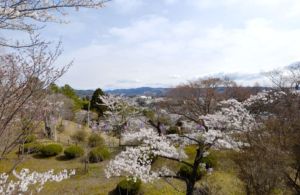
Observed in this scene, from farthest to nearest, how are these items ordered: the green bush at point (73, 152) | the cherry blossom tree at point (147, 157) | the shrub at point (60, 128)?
the shrub at point (60, 128) → the green bush at point (73, 152) → the cherry blossom tree at point (147, 157)

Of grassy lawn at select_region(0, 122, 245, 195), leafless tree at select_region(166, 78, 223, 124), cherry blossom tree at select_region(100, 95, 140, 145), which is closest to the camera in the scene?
grassy lawn at select_region(0, 122, 245, 195)

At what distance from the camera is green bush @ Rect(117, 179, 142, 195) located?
11.9 meters

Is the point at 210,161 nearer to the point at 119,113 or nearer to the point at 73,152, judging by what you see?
the point at 73,152

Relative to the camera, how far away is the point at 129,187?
1187 centimetres

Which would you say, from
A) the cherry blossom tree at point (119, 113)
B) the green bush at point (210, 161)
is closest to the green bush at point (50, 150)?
the cherry blossom tree at point (119, 113)

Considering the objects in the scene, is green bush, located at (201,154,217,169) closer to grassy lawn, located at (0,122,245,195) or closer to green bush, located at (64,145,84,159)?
grassy lawn, located at (0,122,245,195)

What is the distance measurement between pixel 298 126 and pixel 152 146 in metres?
4.50

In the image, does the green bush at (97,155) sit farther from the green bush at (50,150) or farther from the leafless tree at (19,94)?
the leafless tree at (19,94)

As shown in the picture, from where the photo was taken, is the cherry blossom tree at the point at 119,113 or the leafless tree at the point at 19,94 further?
the cherry blossom tree at the point at 119,113

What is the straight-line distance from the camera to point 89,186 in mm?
13352

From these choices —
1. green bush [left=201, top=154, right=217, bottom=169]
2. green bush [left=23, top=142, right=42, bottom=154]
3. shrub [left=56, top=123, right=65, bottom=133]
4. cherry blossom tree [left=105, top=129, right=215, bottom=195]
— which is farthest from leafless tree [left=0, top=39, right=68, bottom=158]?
shrub [left=56, top=123, right=65, bottom=133]

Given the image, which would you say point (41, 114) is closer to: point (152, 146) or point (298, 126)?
point (152, 146)

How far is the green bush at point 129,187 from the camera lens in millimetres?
11875

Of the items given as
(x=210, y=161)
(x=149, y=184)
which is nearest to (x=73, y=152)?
(x=149, y=184)
